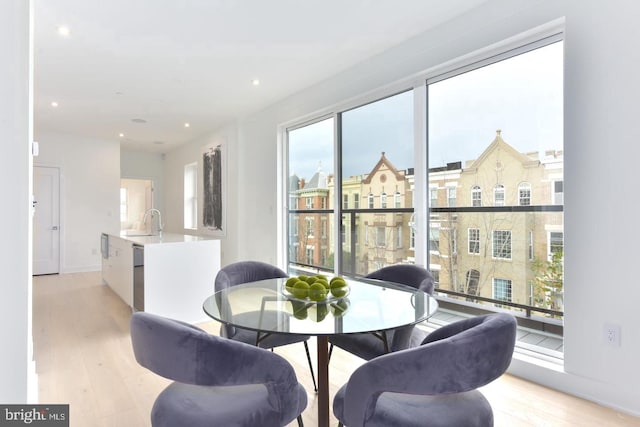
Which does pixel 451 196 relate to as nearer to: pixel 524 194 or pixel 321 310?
pixel 524 194

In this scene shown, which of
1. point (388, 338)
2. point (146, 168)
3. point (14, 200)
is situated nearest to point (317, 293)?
point (388, 338)

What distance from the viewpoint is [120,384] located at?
7.93 ft

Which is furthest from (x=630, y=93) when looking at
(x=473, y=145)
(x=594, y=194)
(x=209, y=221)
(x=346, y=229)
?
(x=209, y=221)

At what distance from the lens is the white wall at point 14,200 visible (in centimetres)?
125

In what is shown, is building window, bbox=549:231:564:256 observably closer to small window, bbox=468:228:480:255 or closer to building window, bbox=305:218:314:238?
small window, bbox=468:228:480:255

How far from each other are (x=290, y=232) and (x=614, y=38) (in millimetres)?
3779

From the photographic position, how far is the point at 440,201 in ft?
10.0

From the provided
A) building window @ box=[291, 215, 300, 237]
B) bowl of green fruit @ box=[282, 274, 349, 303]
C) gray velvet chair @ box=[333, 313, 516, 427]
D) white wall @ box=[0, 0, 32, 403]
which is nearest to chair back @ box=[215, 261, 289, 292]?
bowl of green fruit @ box=[282, 274, 349, 303]

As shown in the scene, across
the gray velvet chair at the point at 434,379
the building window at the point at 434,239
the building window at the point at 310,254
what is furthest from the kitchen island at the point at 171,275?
the gray velvet chair at the point at 434,379

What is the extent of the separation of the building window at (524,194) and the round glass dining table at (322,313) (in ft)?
3.81

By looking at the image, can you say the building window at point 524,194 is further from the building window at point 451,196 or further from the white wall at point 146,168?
the white wall at point 146,168

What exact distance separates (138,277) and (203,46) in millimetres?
2372

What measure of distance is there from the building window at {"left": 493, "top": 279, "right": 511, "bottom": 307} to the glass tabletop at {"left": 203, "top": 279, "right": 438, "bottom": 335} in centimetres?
107

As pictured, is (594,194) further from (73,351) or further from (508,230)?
(73,351)
